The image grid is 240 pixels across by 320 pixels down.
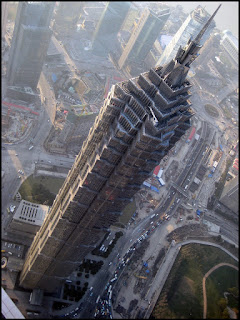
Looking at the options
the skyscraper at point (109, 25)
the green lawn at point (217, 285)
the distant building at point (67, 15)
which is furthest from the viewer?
the distant building at point (67, 15)

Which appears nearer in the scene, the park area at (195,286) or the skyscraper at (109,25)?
the park area at (195,286)

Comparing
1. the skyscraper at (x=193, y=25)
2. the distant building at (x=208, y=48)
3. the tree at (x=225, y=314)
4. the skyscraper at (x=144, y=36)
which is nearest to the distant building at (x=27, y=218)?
the tree at (x=225, y=314)

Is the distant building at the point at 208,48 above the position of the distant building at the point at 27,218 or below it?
above

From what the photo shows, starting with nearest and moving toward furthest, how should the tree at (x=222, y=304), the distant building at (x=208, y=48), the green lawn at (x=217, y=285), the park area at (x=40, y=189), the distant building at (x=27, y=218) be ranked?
the distant building at (x=27, y=218) → the green lawn at (x=217, y=285) → the tree at (x=222, y=304) → the park area at (x=40, y=189) → the distant building at (x=208, y=48)

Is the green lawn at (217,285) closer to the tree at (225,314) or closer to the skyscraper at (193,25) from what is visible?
the tree at (225,314)

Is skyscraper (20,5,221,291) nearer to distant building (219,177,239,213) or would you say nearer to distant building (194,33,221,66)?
distant building (219,177,239,213)

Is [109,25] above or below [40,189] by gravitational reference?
above

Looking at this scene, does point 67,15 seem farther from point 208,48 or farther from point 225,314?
point 225,314

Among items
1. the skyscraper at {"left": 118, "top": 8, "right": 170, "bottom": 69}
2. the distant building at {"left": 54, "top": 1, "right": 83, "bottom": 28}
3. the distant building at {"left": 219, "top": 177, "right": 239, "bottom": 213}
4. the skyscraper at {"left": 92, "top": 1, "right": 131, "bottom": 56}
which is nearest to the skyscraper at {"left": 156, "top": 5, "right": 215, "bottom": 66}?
the skyscraper at {"left": 118, "top": 8, "right": 170, "bottom": 69}

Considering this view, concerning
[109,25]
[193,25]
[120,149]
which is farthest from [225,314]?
[109,25]
